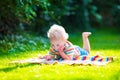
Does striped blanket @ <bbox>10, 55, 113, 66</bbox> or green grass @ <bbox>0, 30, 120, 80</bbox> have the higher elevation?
striped blanket @ <bbox>10, 55, 113, 66</bbox>

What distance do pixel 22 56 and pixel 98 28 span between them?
847 centimetres

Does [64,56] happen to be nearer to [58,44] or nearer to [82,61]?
[58,44]

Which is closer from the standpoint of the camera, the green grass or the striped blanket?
the green grass

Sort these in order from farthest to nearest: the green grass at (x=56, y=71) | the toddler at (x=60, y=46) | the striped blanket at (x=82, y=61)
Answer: the toddler at (x=60, y=46) < the striped blanket at (x=82, y=61) < the green grass at (x=56, y=71)

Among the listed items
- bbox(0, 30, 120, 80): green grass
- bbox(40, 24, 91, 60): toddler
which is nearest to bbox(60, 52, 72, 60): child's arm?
bbox(40, 24, 91, 60): toddler

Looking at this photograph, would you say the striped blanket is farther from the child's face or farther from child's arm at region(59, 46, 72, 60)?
the child's face

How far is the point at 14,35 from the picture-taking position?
40.6 feet

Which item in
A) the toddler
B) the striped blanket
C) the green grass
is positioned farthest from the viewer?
the toddler

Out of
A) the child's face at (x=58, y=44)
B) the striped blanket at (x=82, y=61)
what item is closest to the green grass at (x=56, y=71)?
the striped blanket at (x=82, y=61)

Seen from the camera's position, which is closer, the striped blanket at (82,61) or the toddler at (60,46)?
the striped blanket at (82,61)

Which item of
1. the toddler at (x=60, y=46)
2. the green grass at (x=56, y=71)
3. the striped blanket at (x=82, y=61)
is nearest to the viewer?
the green grass at (x=56, y=71)

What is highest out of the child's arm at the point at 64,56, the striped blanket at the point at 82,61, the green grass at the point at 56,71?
the child's arm at the point at 64,56

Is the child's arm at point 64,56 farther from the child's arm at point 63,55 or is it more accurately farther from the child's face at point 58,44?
the child's face at point 58,44

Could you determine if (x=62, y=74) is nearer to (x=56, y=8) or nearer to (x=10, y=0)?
(x=10, y=0)
